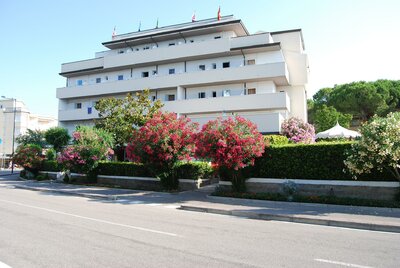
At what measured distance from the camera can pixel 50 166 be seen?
32500mm

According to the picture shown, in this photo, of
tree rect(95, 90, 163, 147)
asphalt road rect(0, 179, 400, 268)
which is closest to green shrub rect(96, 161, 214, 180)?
tree rect(95, 90, 163, 147)

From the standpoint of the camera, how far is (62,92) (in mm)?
42656

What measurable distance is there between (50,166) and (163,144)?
1954 centimetres

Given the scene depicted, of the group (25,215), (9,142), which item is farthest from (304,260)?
(9,142)

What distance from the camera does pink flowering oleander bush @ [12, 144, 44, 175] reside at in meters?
31.7

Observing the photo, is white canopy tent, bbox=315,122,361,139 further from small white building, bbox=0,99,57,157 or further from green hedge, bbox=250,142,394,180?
small white building, bbox=0,99,57,157

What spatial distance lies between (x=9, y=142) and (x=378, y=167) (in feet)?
278

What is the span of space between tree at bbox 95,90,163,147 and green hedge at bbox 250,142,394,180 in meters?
12.1

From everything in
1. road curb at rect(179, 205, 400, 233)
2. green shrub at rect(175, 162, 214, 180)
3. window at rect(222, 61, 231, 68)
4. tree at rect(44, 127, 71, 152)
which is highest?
window at rect(222, 61, 231, 68)

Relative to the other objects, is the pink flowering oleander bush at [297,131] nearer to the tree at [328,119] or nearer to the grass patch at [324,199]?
the grass patch at [324,199]

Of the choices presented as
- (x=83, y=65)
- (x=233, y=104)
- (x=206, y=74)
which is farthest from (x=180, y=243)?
(x=83, y=65)

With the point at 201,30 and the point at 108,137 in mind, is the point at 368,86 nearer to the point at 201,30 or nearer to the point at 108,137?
the point at 201,30

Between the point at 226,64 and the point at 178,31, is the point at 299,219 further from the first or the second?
the point at 178,31

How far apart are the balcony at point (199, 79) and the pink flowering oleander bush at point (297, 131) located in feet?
16.0
